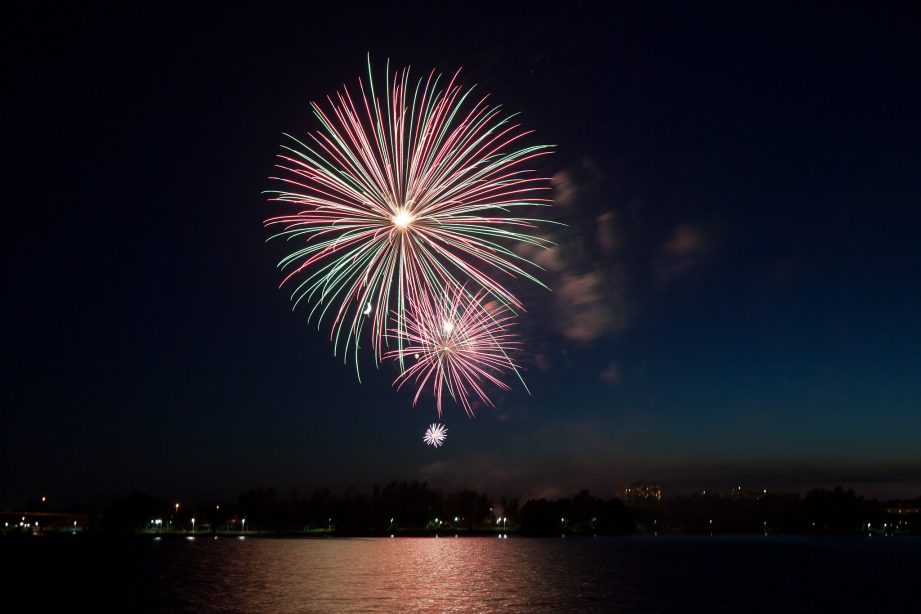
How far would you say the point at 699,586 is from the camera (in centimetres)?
6197

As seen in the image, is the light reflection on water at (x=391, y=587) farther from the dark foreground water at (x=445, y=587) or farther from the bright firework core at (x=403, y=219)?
the bright firework core at (x=403, y=219)

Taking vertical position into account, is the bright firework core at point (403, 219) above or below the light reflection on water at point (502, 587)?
above

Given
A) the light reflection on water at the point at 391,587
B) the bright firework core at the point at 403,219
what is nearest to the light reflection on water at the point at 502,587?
the light reflection on water at the point at 391,587

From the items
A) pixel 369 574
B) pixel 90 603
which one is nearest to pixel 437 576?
pixel 369 574

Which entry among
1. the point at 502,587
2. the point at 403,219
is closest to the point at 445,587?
the point at 502,587

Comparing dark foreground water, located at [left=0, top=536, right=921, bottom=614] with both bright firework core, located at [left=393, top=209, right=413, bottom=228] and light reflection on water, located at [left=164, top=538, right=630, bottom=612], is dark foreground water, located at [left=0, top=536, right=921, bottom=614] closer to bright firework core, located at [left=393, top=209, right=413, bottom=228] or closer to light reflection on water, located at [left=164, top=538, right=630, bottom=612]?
light reflection on water, located at [left=164, top=538, right=630, bottom=612]

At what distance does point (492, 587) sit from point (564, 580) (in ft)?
32.9

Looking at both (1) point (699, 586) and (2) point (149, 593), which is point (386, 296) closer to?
(2) point (149, 593)

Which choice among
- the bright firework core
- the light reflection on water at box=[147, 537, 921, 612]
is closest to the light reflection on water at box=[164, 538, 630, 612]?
the light reflection on water at box=[147, 537, 921, 612]

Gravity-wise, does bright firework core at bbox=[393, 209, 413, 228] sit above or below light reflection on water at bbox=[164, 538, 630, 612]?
above

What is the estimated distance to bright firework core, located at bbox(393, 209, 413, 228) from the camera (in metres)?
33.1

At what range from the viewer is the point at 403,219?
33188 millimetres

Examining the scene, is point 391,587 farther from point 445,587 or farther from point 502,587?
point 502,587

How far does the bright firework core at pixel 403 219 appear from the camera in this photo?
33.1 metres
